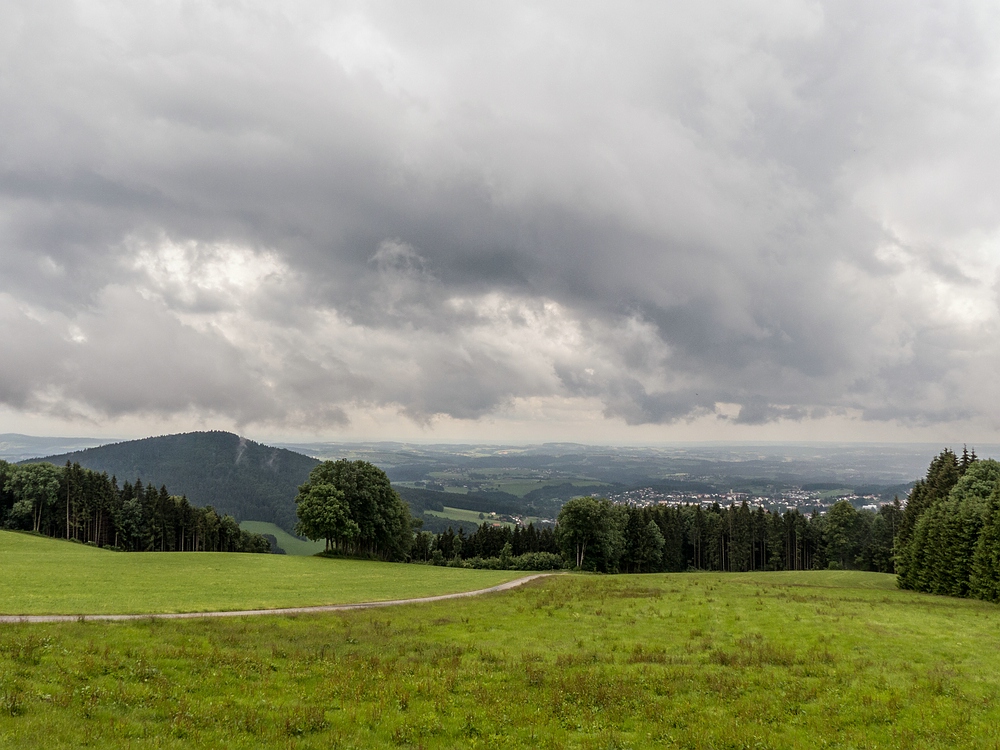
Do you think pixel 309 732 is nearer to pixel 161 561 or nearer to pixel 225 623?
pixel 225 623

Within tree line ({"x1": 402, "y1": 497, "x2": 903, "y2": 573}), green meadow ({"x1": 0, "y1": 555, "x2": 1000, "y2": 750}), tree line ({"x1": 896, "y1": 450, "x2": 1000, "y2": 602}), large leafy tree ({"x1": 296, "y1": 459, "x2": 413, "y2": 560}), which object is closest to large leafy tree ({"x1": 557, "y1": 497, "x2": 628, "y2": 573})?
tree line ({"x1": 402, "y1": 497, "x2": 903, "y2": 573})

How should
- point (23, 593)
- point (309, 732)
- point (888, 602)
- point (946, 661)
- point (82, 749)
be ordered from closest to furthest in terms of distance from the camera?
point (82, 749) → point (309, 732) → point (946, 661) → point (23, 593) → point (888, 602)

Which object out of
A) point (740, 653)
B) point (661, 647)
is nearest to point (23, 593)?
point (661, 647)

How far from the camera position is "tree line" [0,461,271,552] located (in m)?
106

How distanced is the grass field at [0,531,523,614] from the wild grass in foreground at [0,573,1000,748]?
297 inches

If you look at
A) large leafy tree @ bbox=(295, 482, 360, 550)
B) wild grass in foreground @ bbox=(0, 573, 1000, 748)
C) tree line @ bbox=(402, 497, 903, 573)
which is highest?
wild grass in foreground @ bbox=(0, 573, 1000, 748)

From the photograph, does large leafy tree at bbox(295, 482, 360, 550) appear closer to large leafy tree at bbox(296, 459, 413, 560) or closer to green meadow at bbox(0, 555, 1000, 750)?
large leafy tree at bbox(296, 459, 413, 560)

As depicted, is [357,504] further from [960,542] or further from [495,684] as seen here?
[960,542]

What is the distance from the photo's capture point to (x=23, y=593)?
2994 centimetres

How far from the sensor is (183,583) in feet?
130

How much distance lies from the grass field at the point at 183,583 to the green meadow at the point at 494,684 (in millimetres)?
7256

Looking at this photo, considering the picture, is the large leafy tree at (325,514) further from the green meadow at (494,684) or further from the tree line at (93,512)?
the tree line at (93,512)

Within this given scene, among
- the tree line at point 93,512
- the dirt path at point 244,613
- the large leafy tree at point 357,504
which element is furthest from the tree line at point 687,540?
the tree line at point 93,512

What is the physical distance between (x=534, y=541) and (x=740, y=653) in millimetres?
101277
